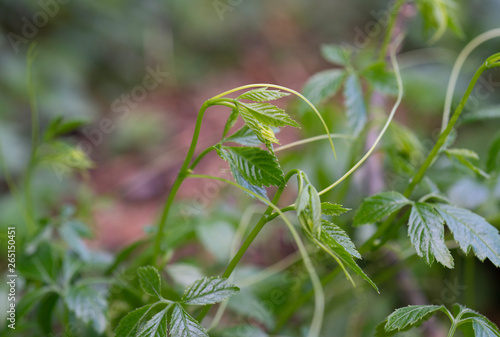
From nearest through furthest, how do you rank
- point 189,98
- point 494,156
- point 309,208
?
point 309,208, point 494,156, point 189,98

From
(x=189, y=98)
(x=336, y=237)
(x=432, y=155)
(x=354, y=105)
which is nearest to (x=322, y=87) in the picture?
(x=354, y=105)

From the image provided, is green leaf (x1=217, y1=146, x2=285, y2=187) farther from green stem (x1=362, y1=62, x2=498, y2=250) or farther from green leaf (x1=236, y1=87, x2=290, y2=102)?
green stem (x1=362, y1=62, x2=498, y2=250)

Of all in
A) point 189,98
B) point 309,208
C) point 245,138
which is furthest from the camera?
point 189,98

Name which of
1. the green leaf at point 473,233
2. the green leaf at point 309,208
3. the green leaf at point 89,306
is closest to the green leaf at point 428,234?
the green leaf at point 473,233

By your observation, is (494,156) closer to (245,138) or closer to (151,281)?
(245,138)

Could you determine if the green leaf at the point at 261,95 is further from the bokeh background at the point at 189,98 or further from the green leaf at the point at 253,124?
the bokeh background at the point at 189,98

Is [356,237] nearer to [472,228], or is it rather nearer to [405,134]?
[405,134]

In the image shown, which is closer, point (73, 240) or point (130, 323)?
point (130, 323)
